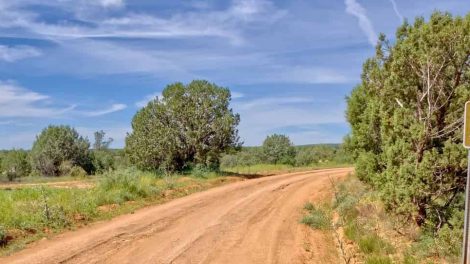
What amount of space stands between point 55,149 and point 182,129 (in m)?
21.2

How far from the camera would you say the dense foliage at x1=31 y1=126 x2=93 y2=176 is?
48469 millimetres

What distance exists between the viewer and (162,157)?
110ft

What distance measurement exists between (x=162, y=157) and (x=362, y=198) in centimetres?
1842

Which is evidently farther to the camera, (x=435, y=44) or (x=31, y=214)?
(x=31, y=214)

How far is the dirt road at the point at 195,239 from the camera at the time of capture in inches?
412

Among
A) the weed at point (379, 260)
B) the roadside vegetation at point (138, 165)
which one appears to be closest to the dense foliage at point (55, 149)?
the roadside vegetation at point (138, 165)

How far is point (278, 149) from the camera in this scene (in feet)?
216

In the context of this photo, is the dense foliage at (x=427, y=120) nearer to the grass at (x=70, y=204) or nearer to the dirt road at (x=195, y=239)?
the dirt road at (x=195, y=239)

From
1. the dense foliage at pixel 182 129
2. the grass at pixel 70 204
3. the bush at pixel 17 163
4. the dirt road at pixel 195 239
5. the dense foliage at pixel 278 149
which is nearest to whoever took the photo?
the dirt road at pixel 195 239

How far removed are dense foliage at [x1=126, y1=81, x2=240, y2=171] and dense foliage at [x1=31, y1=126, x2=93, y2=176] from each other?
57.0 feet

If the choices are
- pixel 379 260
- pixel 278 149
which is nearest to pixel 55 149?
pixel 278 149

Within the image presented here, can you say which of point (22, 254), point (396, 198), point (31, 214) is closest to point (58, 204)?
point (31, 214)

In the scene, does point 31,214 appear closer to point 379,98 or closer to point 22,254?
point 22,254

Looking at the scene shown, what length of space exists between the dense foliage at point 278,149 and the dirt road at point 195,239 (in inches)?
1743
